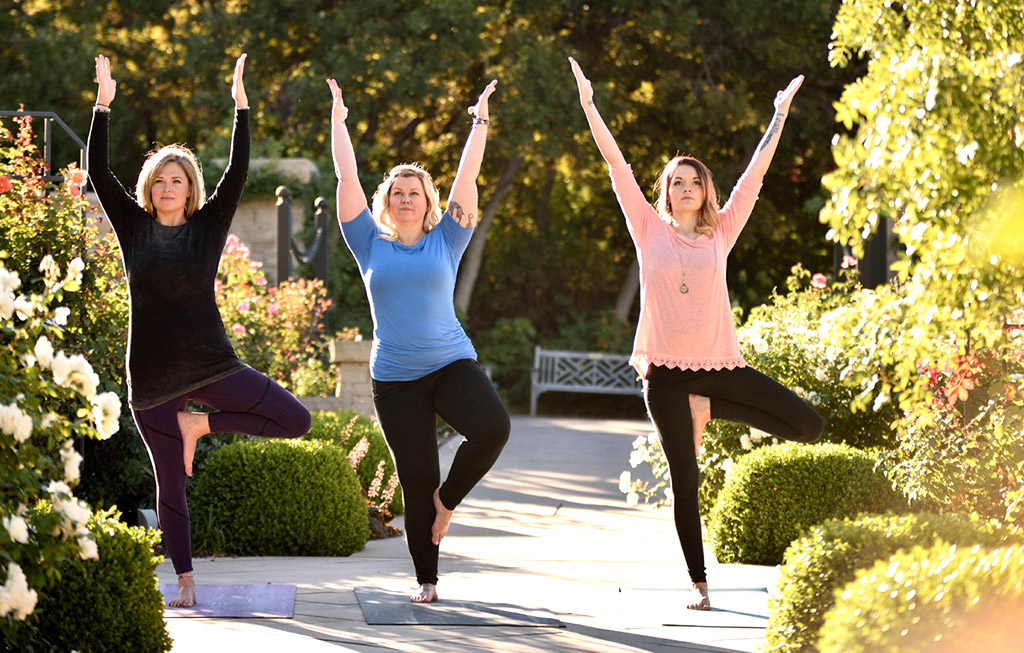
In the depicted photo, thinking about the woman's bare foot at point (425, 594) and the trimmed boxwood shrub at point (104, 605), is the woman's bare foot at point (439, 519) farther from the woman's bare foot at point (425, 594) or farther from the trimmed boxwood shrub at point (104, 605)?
the trimmed boxwood shrub at point (104, 605)

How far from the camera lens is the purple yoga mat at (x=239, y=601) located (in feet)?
15.0

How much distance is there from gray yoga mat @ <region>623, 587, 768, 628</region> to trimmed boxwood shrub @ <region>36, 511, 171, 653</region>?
1.80m

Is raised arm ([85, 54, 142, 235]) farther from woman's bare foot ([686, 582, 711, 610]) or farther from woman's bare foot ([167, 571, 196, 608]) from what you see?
woman's bare foot ([686, 582, 711, 610])

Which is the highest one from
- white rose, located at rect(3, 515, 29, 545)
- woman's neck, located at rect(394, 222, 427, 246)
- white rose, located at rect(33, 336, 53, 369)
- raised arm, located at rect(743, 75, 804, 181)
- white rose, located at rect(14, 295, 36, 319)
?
raised arm, located at rect(743, 75, 804, 181)

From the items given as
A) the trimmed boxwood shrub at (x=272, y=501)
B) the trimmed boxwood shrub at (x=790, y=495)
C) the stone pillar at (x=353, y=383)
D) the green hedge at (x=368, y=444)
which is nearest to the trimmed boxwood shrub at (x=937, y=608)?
the trimmed boxwood shrub at (x=790, y=495)

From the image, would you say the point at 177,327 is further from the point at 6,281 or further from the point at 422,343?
the point at 6,281

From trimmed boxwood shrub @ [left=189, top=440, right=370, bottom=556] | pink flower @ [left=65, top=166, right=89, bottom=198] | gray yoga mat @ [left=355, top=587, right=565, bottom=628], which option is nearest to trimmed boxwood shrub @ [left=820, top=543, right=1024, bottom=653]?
A: gray yoga mat @ [left=355, top=587, right=565, bottom=628]

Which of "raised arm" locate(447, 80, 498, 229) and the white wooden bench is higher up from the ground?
"raised arm" locate(447, 80, 498, 229)

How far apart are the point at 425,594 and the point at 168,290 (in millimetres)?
1475

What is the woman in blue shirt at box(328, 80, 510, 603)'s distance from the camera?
15.5ft

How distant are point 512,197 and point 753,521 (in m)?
15.7

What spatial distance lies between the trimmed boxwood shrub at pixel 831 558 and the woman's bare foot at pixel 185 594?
2147 millimetres

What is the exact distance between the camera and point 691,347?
15.8 ft

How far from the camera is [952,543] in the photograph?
11.5ft
